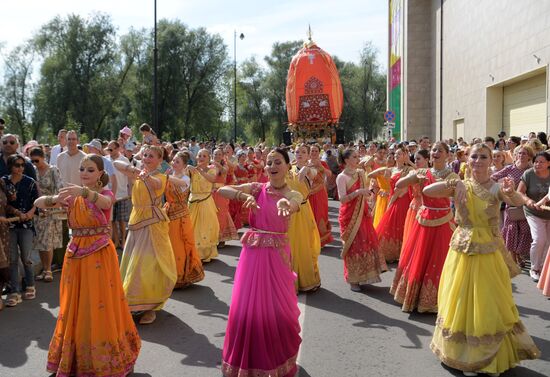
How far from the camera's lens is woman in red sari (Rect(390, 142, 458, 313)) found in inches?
244

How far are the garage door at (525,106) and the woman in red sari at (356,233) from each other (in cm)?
1319

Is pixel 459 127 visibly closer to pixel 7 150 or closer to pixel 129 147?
pixel 129 147

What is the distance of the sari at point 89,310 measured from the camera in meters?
4.37

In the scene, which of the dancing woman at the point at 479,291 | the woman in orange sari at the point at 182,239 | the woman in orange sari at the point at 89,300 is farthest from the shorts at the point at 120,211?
the dancing woman at the point at 479,291

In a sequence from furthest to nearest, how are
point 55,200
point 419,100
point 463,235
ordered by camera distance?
point 419,100
point 463,235
point 55,200

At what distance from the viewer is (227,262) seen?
9.44 meters

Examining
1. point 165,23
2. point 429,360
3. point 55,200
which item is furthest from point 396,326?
point 165,23

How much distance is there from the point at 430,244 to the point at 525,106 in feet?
52.3

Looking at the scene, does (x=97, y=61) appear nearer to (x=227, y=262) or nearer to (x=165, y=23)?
(x=165, y=23)

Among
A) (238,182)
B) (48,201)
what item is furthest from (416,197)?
(238,182)

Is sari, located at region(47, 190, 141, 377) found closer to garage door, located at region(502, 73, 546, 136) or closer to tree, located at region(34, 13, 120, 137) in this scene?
garage door, located at region(502, 73, 546, 136)

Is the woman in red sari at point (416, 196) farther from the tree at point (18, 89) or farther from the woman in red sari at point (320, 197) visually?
the tree at point (18, 89)

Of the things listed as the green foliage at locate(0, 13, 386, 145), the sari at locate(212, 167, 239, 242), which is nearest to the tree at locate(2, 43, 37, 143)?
the green foliage at locate(0, 13, 386, 145)

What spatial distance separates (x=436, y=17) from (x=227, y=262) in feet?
93.4
